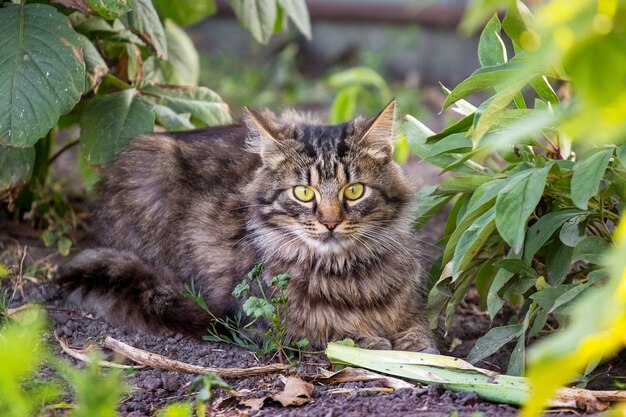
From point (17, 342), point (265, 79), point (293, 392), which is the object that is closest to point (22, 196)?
point (293, 392)

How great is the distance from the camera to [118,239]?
407cm

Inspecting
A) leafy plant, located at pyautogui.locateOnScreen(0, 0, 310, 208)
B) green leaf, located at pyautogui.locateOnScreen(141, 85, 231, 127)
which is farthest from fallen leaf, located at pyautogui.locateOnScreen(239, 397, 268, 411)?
green leaf, located at pyautogui.locateOnScreen(141, 85, 231, 127)

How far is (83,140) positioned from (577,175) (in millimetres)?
2461

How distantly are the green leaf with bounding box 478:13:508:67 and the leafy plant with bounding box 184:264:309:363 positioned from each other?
1.22 m

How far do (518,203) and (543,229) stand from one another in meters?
0.42

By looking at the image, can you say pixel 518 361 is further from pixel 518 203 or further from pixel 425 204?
pixel 425 204

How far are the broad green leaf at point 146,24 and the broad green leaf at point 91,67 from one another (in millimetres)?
213

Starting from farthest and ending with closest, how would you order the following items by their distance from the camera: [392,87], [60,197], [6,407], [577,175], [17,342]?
[392,87] → [60,197] → [577,175] → [6,407] → [17,342]

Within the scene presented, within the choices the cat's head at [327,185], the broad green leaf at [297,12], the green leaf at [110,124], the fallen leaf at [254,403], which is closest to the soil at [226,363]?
the fallen leaf at [254,403]

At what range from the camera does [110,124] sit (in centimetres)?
411

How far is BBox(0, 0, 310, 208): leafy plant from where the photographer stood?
11.4ft

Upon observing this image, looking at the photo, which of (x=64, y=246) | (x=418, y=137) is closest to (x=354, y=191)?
(x=418, y=137)

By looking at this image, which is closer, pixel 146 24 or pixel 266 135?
pixel 266 135

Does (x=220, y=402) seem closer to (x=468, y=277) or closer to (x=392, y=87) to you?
(x=468, y=277)
